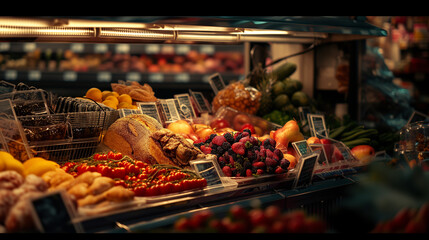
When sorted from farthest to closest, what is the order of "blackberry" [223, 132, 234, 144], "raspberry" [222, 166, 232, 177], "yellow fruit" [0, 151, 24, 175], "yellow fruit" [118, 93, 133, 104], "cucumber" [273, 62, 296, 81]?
1. "cucumber" [273, 62, 296, 81]
2. "yellow fruit" [118, 93, 133, 104]
3. "blackberry" [223, 132, 234, 144]
4. "raspberry" [222, 166, 232, 177]
5. "yellow fruit" [0, 151, 24, 175]

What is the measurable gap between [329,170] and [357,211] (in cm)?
160

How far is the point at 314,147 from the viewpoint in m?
2.99

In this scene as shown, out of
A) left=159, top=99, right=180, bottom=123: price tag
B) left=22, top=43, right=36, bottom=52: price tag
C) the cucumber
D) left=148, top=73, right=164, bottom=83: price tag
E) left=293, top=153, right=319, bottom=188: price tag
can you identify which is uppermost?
left=22, top=43, right=36, bottom=52: price tag

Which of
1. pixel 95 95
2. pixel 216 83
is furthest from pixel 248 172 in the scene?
pixel 216 83

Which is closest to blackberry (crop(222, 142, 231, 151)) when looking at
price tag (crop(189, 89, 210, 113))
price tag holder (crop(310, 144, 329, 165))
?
price tag holder (crop(310, 144, 329, 165))

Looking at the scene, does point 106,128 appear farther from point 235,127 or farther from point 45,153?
point 235,127

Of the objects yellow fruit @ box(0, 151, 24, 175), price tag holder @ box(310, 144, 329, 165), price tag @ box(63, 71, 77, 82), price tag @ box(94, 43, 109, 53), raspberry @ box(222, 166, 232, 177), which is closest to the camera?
yellow fruit @ box(0, 151, 24, 175)

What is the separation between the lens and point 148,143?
2.64 metres

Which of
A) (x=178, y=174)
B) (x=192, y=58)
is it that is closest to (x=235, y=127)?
(x=178, y=174)

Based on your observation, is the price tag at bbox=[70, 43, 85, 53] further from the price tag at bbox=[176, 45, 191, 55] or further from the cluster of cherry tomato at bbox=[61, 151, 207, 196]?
the cluster of cherry tomato at bbox=[61, 151, 207, 196]

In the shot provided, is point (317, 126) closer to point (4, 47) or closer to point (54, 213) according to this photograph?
point (54, 213)

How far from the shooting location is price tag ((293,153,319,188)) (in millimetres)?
2548

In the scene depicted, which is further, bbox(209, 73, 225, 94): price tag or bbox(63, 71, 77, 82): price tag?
bbox(63, 71, 77, 82): price tag

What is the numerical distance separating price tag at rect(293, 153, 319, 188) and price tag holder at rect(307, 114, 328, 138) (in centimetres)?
91
